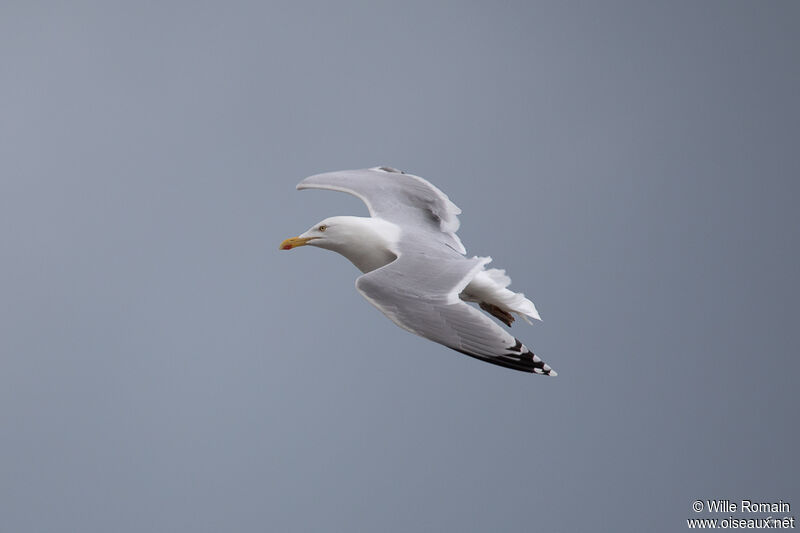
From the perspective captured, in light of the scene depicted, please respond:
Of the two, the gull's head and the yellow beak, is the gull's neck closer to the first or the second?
the gull's head

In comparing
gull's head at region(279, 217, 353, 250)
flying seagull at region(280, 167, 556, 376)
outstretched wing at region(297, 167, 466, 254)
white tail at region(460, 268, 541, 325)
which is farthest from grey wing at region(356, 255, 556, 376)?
outstretched wing at region(297, 167, 466, 254)

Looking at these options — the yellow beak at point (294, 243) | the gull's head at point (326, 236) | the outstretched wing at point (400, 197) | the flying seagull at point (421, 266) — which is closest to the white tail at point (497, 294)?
the flying seagull at point (421, 266)

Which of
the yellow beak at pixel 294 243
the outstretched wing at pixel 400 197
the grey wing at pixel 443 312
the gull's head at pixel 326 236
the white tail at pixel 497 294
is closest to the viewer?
the grey wing at pixel 443 312

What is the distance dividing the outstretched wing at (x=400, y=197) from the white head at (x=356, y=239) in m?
0.23

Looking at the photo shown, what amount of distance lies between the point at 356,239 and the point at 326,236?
0.18 meters

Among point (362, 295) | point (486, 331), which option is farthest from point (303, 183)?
point (486, 331)

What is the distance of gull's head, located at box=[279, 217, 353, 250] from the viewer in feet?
12.6

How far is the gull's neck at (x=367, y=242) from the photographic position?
3717mm

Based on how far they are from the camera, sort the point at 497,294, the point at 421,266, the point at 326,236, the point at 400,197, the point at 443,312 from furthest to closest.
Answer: the point at 400,197 < the point at 326,236 < the point at 497,294 < the point at 421,266 < the point at 443,312

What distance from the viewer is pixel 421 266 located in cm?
334

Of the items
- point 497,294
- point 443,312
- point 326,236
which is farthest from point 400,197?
point 443,312

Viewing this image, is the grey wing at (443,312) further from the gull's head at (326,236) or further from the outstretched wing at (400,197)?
the outstretched wing at (400,197)

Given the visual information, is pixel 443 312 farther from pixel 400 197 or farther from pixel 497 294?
pixel 400 197

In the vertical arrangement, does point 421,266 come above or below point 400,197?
below
